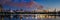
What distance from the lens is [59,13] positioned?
3.75 feet

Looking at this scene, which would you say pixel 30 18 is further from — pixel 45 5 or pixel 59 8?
pixel 59 8

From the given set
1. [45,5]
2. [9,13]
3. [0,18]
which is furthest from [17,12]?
[45,5]

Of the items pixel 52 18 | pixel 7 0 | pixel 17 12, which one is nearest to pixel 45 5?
pixel 52 18

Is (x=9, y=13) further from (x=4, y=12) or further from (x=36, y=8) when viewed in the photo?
(x=36, y=8)

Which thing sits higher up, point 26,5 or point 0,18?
point 26,5

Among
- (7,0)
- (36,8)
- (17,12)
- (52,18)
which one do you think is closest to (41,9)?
(36,8)

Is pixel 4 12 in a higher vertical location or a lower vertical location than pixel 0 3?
lower

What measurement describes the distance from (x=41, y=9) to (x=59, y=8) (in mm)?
204

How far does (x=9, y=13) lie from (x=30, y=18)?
25 cm

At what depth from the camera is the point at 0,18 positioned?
1.18m

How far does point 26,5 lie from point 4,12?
10.6 inches

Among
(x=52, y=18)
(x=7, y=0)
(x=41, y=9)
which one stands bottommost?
(x=52, y=18)

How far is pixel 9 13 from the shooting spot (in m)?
1.17

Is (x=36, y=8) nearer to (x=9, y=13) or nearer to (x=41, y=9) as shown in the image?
(x=41, y=9)
